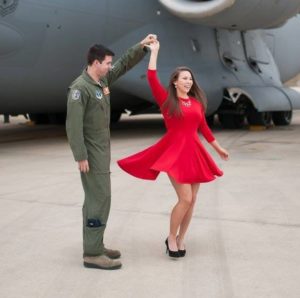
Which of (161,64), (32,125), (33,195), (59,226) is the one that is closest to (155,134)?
(161,64)

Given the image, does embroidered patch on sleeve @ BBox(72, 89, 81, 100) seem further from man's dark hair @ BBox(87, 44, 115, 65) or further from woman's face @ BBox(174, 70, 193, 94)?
woman's face @ BBox(174, 70, 193, 94)

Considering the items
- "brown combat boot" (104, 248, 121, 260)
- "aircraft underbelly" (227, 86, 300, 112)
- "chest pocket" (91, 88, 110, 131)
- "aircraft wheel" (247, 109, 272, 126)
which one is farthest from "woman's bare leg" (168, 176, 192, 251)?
"aircraft wheel" (247, 109, 272, 126)

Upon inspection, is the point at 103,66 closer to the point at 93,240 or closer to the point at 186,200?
the point at 186,200

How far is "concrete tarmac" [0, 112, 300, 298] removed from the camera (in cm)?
362

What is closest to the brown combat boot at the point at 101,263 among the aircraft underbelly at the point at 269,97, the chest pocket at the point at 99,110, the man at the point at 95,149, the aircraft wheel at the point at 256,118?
the man at the point at 95,149

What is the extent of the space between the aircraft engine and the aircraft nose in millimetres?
3708

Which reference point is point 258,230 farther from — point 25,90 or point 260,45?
point 260,45

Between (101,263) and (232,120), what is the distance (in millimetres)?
11844

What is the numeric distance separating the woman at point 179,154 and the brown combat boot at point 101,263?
0.47 m

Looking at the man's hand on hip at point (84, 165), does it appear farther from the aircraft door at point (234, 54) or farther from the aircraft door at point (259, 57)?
the aircraft door at point (259, 57)

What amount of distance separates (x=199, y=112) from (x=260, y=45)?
13.0m

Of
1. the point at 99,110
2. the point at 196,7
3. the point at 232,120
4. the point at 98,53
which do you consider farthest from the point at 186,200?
the point at 232,120

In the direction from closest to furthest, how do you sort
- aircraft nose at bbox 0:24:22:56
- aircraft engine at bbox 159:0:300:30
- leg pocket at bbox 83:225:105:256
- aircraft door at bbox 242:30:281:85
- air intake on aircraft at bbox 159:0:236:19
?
leg pocket at bbox 83:225:105:256 → aircraft nose at bbox 0:24:22:56 → air intake on aircraft at bbox 159:0:236:19 → aircraft engine at bbox 159:0:300:30 → aircraft door at bbox 242:30:281:85

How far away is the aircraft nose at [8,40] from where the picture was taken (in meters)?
10.1
